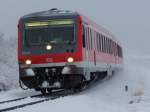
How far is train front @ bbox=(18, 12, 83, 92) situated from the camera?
21438 mm

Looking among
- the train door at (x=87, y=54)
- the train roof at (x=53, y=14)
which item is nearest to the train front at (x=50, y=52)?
the train roof at (x=53, y=14)

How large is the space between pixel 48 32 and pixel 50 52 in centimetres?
81

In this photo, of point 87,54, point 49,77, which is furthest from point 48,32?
point 87,54

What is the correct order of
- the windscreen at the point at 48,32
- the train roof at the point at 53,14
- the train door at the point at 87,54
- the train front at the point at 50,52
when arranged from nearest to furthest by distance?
the train front at the point at 50,52, the windscreen at the point at 48,32, the train roof at the point at 53,14, the train door at the point at 87,54

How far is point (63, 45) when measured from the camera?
21.5 metres

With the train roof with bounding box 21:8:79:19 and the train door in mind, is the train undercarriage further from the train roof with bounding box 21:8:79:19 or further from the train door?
the train roof with bounding box 21:8:79:19

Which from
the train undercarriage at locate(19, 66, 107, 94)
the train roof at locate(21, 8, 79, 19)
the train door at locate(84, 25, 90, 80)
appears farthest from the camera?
the train door at locate(84, 25, 90, 80)

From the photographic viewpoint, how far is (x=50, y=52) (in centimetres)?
2153

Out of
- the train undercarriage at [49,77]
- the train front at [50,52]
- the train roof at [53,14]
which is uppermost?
the train roof at [53,14]

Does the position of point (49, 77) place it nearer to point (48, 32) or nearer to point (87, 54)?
point (48, 32)

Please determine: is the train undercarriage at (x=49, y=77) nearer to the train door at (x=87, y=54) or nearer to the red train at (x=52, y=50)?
the red train at (x=52, y=50)

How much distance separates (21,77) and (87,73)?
2.56 m

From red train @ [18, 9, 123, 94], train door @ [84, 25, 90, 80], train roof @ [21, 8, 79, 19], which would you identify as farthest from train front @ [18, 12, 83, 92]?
train door @ [84, 25, 90, 80]

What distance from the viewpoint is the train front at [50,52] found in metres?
21.4
